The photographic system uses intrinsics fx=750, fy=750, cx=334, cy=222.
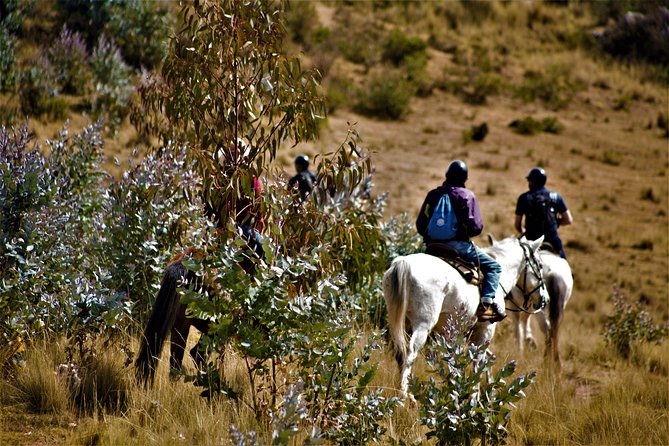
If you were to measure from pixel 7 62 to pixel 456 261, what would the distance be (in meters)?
12.0

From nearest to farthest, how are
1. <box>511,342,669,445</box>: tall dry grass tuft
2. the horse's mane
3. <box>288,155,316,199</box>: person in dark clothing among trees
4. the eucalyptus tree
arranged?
the eucalyptus tree, <box>511,342,669,445</box>: tall dry grass tuft, the horse's mane, <box>288,155,316,199</box>: person in dark clothing among trees

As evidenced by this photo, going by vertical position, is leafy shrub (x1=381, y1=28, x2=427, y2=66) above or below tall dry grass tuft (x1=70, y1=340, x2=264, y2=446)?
above

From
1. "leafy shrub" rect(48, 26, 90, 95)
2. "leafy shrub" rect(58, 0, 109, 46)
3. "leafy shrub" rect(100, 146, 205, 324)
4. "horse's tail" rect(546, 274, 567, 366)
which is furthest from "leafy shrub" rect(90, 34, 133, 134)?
"horse's tail" rect(546, 274, 567, 366)

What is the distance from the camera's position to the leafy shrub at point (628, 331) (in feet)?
35.8

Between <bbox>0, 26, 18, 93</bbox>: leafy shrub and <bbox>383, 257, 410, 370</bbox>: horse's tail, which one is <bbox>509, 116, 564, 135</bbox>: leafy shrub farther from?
<bbox>383, 257, 410, 370</bbox>: horse's tail

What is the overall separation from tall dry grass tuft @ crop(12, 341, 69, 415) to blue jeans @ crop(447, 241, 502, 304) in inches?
143

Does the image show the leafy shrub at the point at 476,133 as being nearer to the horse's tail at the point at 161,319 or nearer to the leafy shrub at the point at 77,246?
the leafy shrub at the point at 77,246

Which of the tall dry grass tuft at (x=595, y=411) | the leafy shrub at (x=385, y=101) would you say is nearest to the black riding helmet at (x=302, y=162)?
the tall dry grass tuft at (x=595, y=411)

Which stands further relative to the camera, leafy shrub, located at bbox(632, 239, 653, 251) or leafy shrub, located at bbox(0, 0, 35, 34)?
leafy shrub, located at bbox(632, 239, 653, 251)

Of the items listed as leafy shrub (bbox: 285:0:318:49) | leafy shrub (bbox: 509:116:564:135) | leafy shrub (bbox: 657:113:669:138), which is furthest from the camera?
leafy shrub (bbox: 285:0:318:49)

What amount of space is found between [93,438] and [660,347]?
862 cm

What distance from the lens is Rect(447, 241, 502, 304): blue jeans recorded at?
7.11m

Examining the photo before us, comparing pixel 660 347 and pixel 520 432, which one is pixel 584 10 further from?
pixel 520 432

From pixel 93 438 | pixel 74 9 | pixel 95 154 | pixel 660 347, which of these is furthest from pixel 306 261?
pixel 74 9
